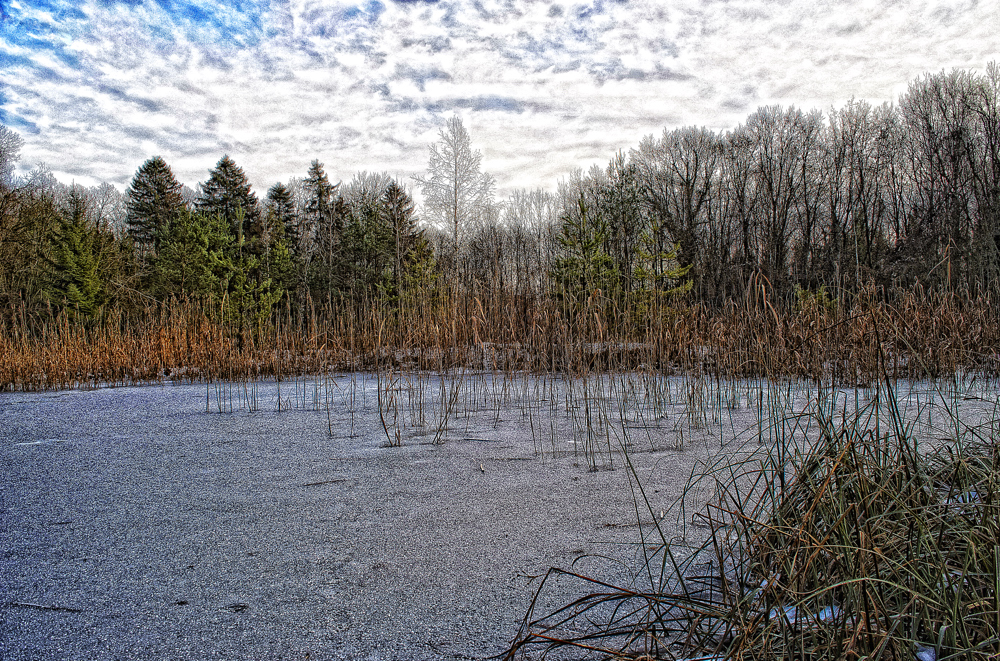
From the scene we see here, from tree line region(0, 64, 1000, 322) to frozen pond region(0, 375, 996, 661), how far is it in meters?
4.68

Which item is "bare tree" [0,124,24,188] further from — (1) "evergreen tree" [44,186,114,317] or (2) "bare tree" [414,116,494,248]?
(2) "bare tree" [414,116,494,248]

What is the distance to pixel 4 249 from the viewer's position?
9.85 meters

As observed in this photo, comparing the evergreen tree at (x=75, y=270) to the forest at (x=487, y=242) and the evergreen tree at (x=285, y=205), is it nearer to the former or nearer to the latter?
the forest at (x=487, y=242)

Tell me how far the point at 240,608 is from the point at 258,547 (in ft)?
0.87

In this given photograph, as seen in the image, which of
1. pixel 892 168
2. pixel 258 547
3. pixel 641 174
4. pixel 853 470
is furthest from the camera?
pixel 641 174

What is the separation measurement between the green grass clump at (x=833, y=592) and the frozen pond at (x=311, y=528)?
0.13 metres

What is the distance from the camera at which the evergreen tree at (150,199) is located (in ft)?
59.2

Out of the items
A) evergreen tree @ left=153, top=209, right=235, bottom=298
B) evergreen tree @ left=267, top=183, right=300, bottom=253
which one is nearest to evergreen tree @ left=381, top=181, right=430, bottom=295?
evergreen tree @ left=153, top=209, right=235, bottom=298

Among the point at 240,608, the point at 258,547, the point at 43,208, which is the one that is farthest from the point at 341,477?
→ the point at 43,208

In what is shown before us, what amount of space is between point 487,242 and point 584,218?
8.38 meters

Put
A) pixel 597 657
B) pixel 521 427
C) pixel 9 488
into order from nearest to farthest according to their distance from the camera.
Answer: pixel 597 657
pixel 9 488
pixel 521 427

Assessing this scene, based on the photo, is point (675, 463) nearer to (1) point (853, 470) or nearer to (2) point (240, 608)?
(1) point (853, 470)

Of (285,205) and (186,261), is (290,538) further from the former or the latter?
(285,205)

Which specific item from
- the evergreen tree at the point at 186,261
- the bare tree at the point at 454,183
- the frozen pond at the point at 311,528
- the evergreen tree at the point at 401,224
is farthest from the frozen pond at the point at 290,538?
the bare tree at the point at 454,183
